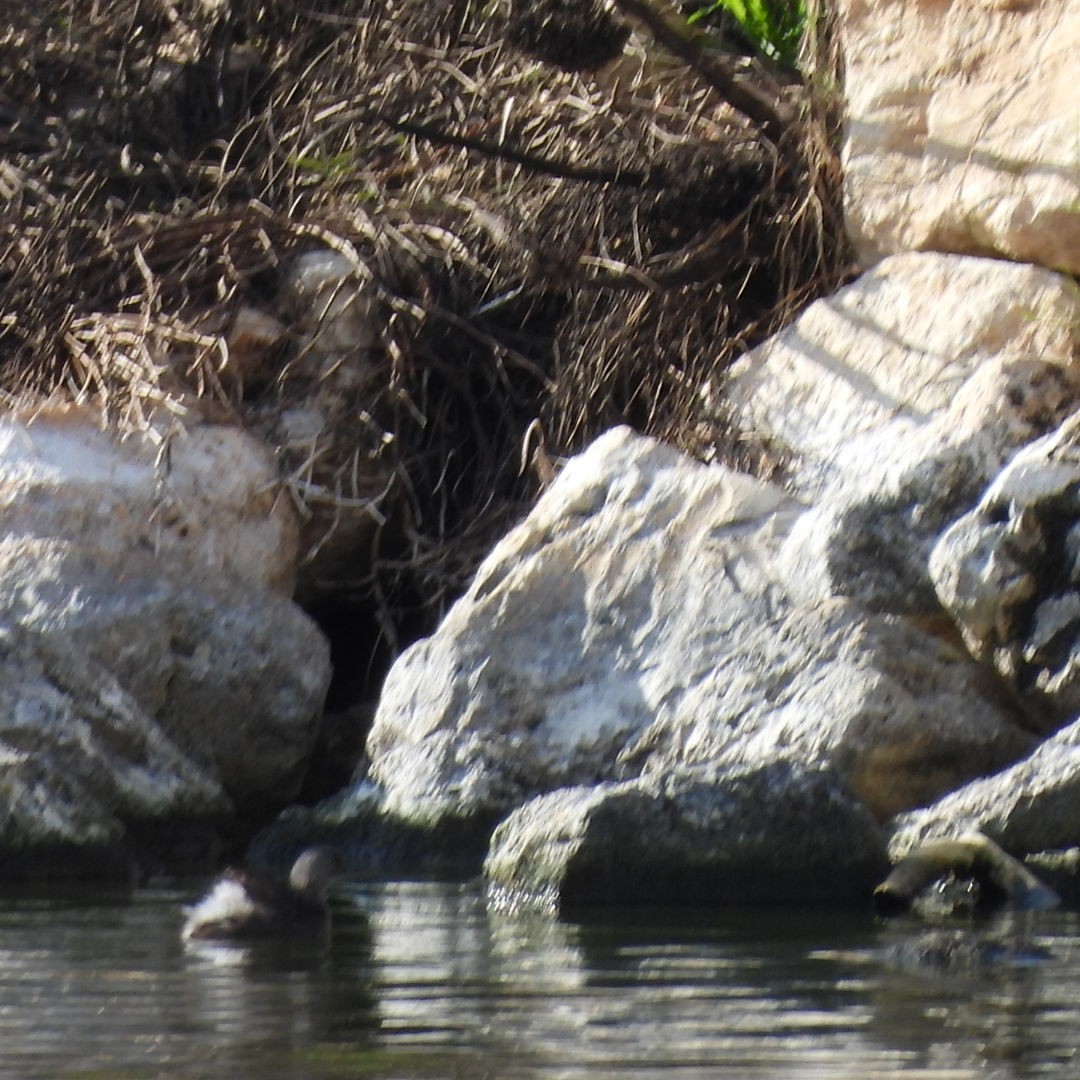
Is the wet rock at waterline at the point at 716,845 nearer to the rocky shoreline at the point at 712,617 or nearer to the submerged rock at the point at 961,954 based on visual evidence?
the rocky shoreline at the point at 712,617

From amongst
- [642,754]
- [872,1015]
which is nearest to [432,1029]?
[872,1015]

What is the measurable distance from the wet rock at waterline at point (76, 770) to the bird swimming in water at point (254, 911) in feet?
4.24

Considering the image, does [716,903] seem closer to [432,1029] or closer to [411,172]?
[432,1029]

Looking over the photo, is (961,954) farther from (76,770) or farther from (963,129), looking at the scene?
(963,129)

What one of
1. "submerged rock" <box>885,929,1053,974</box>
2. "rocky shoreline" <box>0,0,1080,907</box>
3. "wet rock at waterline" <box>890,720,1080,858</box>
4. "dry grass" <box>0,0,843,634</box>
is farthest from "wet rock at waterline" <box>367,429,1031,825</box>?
"submerged rock" <box>885,929,1053,974</box>

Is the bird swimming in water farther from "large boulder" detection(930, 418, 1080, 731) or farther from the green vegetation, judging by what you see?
the green vegetation

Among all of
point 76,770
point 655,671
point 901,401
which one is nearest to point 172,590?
point 76,770

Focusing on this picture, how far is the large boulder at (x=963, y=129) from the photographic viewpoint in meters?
8.50

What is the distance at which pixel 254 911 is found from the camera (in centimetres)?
591

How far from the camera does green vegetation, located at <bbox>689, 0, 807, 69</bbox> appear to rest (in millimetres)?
10461

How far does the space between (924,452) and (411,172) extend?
384cm

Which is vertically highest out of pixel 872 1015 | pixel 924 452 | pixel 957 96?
pixel 957 96

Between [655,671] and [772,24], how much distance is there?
4.09 metres

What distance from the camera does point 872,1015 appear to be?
456 centimetres
